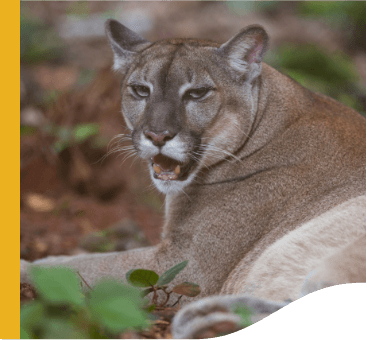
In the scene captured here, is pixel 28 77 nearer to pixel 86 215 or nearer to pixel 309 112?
pixel 86 215

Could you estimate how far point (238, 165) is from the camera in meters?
3.21

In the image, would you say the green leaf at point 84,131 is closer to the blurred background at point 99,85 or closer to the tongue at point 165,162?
the blurred background at point 99,85

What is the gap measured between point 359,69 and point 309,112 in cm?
92

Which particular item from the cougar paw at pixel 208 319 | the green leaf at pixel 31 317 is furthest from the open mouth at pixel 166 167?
the green leaf at pixel 31 317

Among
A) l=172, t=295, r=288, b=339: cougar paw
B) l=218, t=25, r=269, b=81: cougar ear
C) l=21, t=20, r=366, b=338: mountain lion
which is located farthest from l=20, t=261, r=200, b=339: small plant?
l=218, t=25, r=269, b=81: cougar ear

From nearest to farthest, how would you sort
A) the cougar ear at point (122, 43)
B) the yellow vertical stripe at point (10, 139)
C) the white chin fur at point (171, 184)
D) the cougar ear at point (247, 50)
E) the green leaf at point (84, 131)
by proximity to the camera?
1. the yellow vertical stripe at point (10, 139)
2. the cougar ear at point (247, 50)
3. the white chin fur at point (171, 184)
4. the cougar ear at point (122, 43)
5. the green leaf at point (84, 131)

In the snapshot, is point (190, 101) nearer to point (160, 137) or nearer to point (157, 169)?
point (160, 137)

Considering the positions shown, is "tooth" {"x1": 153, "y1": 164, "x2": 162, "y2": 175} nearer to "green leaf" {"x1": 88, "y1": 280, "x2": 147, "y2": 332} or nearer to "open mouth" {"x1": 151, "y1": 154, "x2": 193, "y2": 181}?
"open mouth" {"x1": 151, "y1": 154, "x2": 193, "y2": 181}

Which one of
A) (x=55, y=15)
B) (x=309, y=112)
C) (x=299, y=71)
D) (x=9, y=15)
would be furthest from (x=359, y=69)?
(x=9, y=15)

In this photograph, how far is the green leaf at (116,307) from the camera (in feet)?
5.82

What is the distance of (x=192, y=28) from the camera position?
150 inches

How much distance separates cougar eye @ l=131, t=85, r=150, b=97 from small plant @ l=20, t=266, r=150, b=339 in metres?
1.49

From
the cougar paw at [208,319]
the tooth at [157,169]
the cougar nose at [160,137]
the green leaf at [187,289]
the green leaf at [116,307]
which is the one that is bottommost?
the green leaf at [187,289]

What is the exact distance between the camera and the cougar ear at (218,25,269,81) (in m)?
2.81
